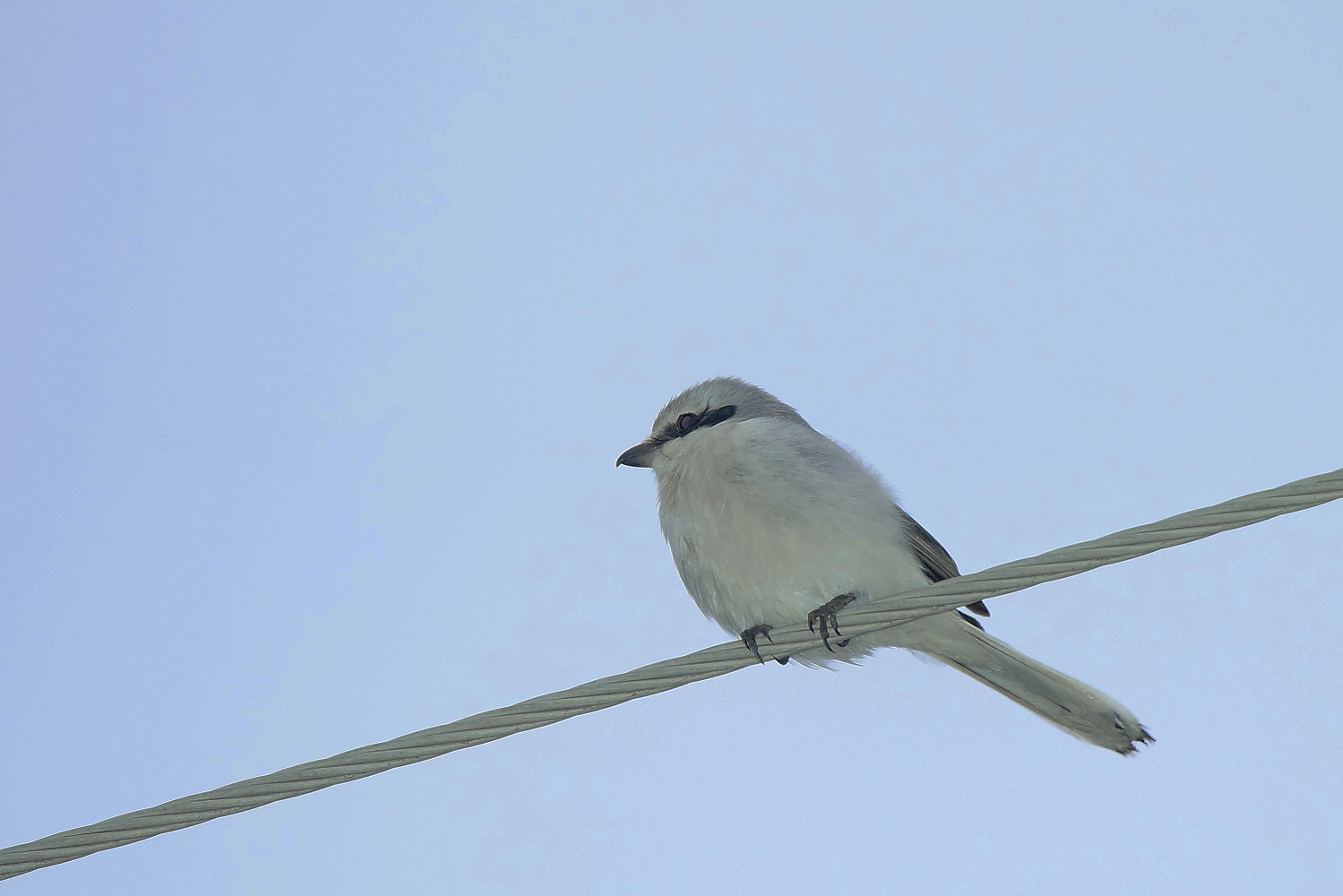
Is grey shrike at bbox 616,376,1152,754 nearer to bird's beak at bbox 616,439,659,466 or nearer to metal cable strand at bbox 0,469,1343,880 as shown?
bird's beak at bbox 616,439,659,466

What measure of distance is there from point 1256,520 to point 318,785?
2.52m

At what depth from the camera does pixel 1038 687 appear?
4.94m

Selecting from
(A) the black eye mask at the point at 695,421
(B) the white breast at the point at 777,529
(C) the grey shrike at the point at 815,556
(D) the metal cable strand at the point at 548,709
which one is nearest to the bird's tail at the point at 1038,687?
(C) the grey shrike at the point at 815,556

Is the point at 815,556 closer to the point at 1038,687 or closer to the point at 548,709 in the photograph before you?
the point at 1038,687

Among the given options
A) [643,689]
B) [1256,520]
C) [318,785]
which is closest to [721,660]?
[643,689]

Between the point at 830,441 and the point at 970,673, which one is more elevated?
→ the point at 830,441

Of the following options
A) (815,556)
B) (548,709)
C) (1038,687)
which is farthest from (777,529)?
(548,709)

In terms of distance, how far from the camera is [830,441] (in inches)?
224

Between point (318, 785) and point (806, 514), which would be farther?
point (806, 514)

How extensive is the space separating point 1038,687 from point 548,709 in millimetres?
2301

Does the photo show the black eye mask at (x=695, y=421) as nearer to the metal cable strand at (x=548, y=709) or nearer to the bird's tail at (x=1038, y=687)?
the bird's tail at (x=1038, y=687)

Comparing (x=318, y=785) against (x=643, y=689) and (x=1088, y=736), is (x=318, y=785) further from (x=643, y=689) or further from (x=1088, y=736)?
(x=1088, y=736)

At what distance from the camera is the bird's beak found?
615 centimetres

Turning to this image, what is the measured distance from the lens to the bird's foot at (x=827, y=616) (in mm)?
4648
